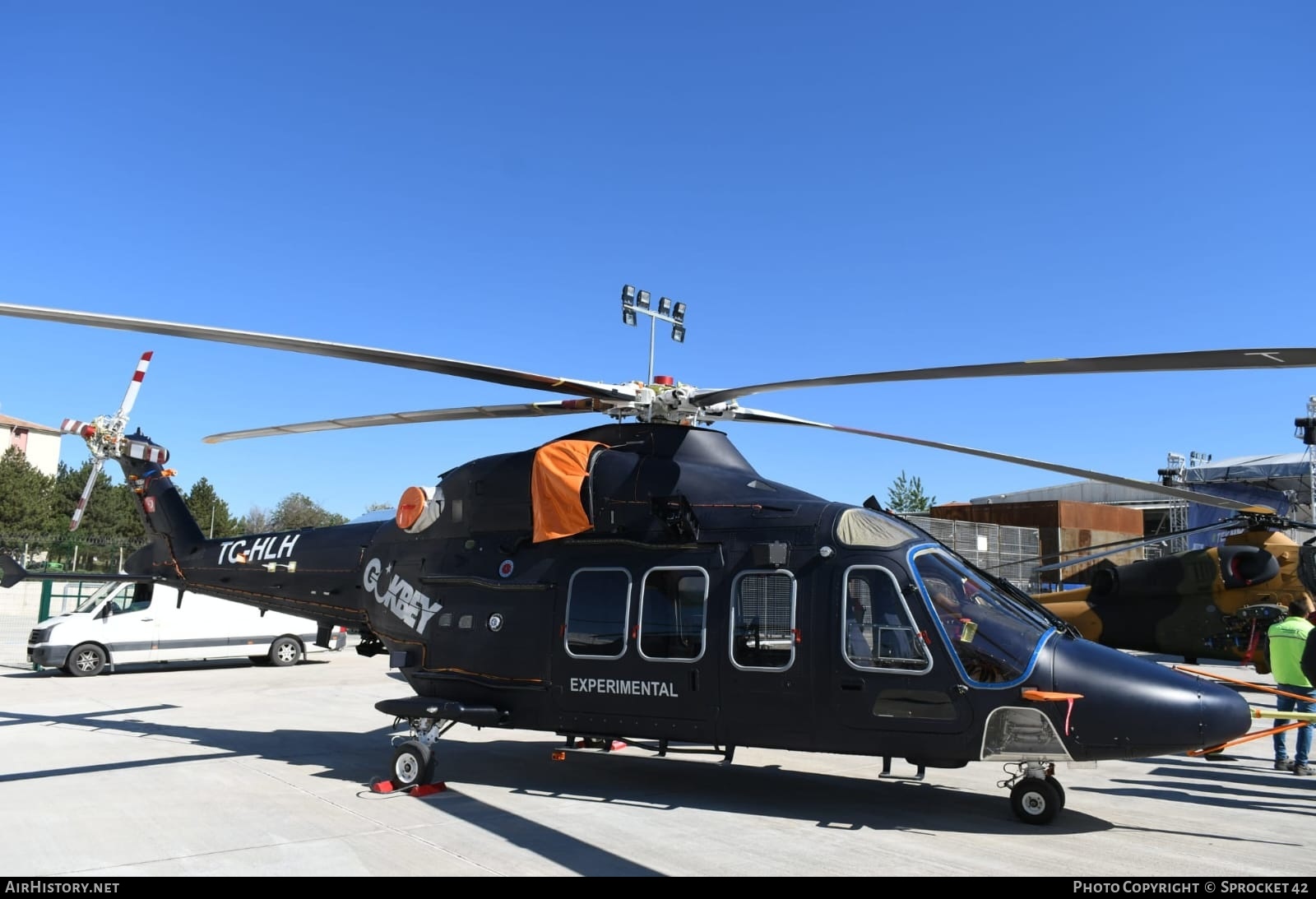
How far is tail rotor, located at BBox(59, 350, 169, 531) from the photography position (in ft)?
44.3

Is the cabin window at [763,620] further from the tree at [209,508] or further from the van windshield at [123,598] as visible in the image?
the tree at [209,508]

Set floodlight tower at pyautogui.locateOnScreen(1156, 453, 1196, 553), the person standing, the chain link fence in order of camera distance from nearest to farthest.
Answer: the person standing, the chain link fence, floodlight tower at pyautogui.locateOnScreen(1156, 453, 1196, 553)

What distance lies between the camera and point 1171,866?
614 cm

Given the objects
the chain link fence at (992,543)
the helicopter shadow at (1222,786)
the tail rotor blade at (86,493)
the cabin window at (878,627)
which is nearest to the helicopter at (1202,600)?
the helicopter shadow at (1222,786)

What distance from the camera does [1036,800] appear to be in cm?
724

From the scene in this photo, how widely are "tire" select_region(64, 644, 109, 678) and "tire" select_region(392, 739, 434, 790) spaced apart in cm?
1321

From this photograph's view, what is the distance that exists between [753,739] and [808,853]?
133 centimetres

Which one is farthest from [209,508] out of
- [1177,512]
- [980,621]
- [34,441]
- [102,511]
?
[980,621]

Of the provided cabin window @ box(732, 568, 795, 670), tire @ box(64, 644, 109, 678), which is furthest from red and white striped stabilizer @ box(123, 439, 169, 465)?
cabin window @ box(732, 568, 795, 670)

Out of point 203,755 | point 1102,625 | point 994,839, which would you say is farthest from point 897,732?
point 1102,625

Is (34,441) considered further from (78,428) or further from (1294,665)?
(1294,665)

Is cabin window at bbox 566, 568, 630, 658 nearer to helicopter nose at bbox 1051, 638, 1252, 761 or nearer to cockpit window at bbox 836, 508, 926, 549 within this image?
cockpit window at bbox 836, 508, 926, 549

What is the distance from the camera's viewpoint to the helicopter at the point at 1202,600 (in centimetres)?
1830

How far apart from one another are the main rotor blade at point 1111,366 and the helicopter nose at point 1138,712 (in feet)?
7.49
